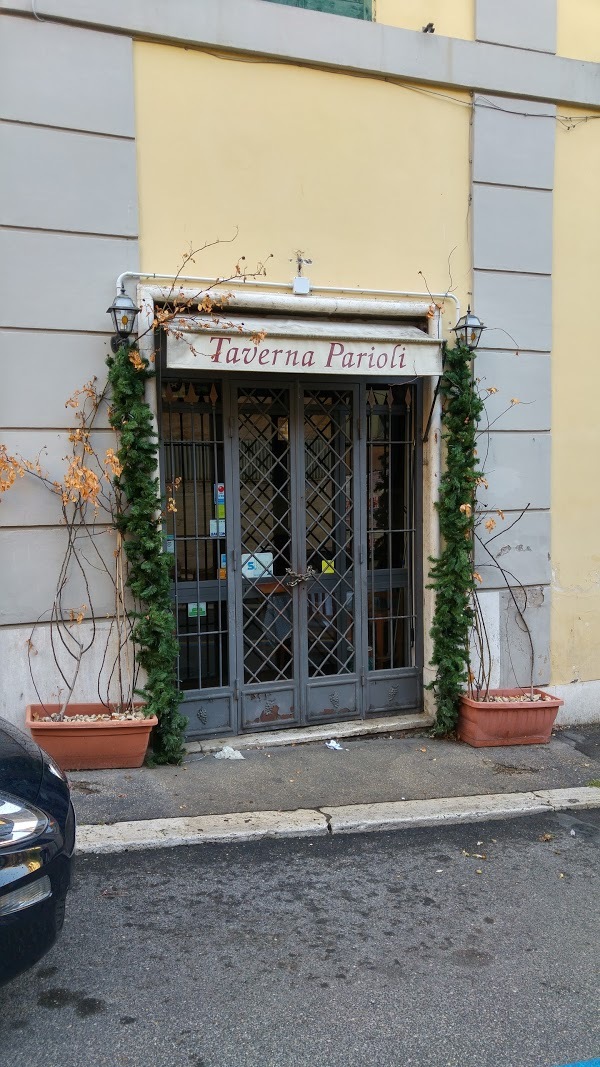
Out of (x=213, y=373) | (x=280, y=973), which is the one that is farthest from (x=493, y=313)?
(x=280, y=973)

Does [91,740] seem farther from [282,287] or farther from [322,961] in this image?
[282,287]

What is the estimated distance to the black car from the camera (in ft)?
9.13

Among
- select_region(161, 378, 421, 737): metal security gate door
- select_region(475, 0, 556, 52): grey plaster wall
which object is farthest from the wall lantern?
select_region(475, 0, 556, 52): grey plaster wall

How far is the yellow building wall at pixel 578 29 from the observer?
6906mm

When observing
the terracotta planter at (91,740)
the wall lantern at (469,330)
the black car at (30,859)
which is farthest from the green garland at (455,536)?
the black car at (30,859)

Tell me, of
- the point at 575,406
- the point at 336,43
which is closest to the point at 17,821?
the point at 575,406

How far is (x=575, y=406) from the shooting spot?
23.3 feet

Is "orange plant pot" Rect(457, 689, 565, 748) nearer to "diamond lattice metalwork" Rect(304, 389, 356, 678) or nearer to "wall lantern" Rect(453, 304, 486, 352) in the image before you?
"diamond lattice metalwork" Rect(304, 389, 356, 678)

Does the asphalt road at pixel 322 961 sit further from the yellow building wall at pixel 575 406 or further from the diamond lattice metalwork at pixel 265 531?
the yellow building wall at pixel 575 406

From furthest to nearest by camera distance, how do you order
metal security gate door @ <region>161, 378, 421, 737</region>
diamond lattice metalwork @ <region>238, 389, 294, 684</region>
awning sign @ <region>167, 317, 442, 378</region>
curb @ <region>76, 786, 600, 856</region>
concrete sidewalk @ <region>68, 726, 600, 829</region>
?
1. diamond lattice metalwork @ <region>238, 389, 294, 684</region>
2. metal security gate door @ <region>161, 378, 421, 737</region>
3. awning sign @ <region>167, 317, 442, 378</region>
4. concrete sidewalk @ <region>68, 726, 600, 829</region>
5. curb @ <region>76, 786, 600, 856</region>

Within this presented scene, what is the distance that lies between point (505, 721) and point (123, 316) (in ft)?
14.3

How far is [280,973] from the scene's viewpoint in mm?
3414

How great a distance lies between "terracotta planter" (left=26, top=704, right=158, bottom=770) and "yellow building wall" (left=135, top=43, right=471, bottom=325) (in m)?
3.33

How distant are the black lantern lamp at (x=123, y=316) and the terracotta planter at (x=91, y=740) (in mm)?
2653
